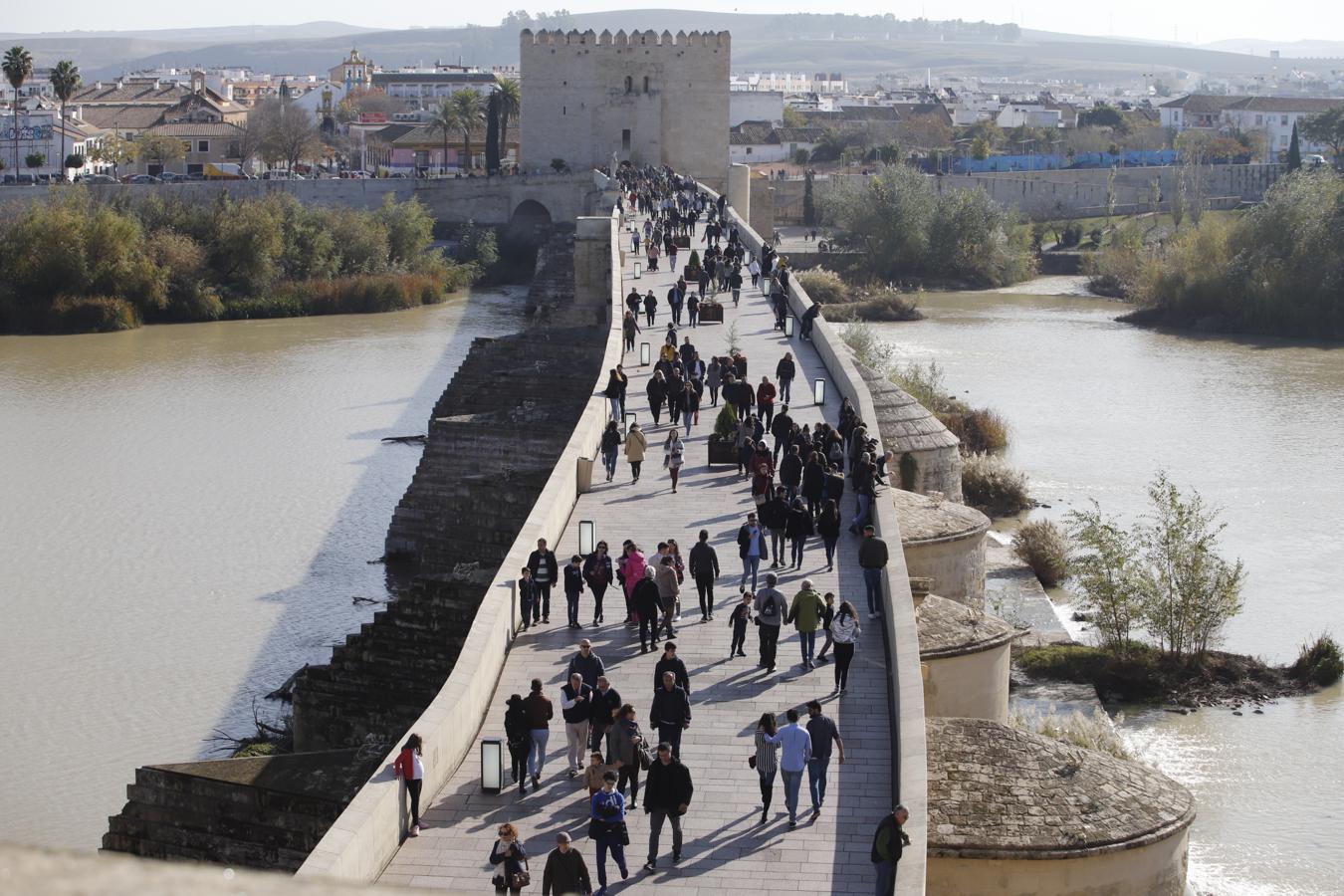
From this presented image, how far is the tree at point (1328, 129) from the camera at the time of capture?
8162 centimetres

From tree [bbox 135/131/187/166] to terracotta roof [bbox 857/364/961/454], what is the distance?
53.6 m

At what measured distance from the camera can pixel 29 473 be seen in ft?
86.9

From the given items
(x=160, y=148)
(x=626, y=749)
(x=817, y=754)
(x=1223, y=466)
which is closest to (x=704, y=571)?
(x=626, y=749)

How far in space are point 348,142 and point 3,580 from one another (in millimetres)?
65347

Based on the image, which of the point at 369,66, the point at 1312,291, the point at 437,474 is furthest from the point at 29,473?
the point at 369,66

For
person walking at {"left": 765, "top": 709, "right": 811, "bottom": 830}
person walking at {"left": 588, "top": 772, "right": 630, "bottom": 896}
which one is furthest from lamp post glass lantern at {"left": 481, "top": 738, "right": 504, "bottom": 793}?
person walking at {"left": 765, "top": 709, "right": 811, "bottom": 830}

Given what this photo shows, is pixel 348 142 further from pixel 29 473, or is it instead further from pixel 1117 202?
pixel 29 473

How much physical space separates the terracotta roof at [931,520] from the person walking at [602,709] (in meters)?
6.89

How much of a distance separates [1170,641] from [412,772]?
491 inches

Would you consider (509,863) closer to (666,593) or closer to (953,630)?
(666,593)

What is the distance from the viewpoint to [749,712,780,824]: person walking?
8.10m

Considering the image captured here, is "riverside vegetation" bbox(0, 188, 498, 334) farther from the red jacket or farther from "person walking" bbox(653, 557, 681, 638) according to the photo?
the red jacket

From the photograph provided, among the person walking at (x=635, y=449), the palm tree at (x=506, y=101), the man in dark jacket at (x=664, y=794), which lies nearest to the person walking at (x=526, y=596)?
the man in dark jacket at (x=664, y=794)

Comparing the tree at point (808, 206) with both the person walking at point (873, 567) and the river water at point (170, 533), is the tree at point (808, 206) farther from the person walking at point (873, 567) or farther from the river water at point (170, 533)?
the person walking at point (873, 567)
